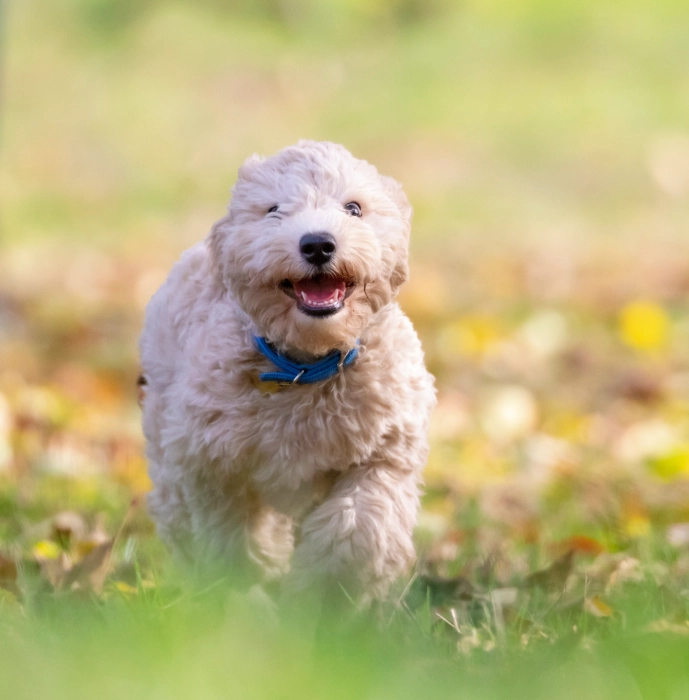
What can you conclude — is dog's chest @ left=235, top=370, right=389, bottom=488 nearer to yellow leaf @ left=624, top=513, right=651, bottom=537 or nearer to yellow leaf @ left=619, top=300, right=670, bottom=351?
yellow leaf @ left=624, top=513, right=651, bottom=537

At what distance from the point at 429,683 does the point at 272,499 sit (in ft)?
3.74

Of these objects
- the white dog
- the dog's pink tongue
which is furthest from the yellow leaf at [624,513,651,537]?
the dog's pink tongue

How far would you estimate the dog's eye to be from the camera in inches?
132

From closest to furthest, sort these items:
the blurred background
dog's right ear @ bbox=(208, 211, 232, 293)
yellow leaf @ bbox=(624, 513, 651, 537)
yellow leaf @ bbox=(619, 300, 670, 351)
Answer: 1. dog's right ear @ bbox=(208, 211, 232, 293)
2. yellow leaf @ bbox=(624, 513, 651, 537)
3. the blurred background
4. yellow leaf @ bbox=(619, 300, 670, 351)

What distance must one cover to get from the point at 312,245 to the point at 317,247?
0.02 m

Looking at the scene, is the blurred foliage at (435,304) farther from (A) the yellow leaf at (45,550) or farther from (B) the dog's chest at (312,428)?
(B) the dog's chest at (312,428)

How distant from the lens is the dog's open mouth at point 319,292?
3.18 meters

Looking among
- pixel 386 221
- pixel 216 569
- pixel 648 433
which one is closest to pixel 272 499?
pixel 216 569

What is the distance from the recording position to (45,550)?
12.9 feet

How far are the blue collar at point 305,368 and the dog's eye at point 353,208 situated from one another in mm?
377

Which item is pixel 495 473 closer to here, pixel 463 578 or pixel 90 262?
pixel 463 578

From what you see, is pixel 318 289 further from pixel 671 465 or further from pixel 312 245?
pixel 671 465

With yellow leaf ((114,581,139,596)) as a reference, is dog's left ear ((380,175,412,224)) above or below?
above

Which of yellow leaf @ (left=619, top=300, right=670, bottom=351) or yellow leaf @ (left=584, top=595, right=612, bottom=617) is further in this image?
yellow leaf @ (left=619, top=300, right=670, bottom=351)
